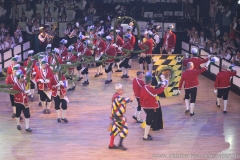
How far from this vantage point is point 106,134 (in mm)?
11539

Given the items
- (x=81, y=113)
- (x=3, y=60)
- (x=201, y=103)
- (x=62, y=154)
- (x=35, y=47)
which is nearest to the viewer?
(x=62, y=154)

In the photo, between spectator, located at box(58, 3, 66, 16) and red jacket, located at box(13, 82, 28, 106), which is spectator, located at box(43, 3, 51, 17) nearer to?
spectator, located at box(58, 3, 66, 16)

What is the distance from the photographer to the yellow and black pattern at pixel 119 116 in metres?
10.0

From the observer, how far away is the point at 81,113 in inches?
520

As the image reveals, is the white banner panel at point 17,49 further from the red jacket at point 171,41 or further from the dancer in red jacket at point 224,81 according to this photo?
the dancer in red jacket at point 224,81

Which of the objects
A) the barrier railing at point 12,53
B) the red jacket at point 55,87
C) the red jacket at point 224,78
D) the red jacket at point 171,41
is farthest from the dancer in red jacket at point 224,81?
the barrier railing at point 12,53

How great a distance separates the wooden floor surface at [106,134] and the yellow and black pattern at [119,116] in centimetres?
56

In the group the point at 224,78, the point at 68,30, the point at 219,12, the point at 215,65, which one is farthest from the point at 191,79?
the point at 68,30

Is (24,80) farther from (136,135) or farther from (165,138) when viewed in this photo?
(165,138)

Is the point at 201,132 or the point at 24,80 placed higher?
the point at 24,80

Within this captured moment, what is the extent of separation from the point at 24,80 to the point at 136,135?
3.22 m

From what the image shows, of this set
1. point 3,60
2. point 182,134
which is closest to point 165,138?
point 182,134

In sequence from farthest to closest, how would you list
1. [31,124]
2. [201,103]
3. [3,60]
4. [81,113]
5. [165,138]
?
[3,60] < [201,103] < [81,113] < [31,124] < [165,138]

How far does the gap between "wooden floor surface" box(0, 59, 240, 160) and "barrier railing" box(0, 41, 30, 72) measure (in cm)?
304
